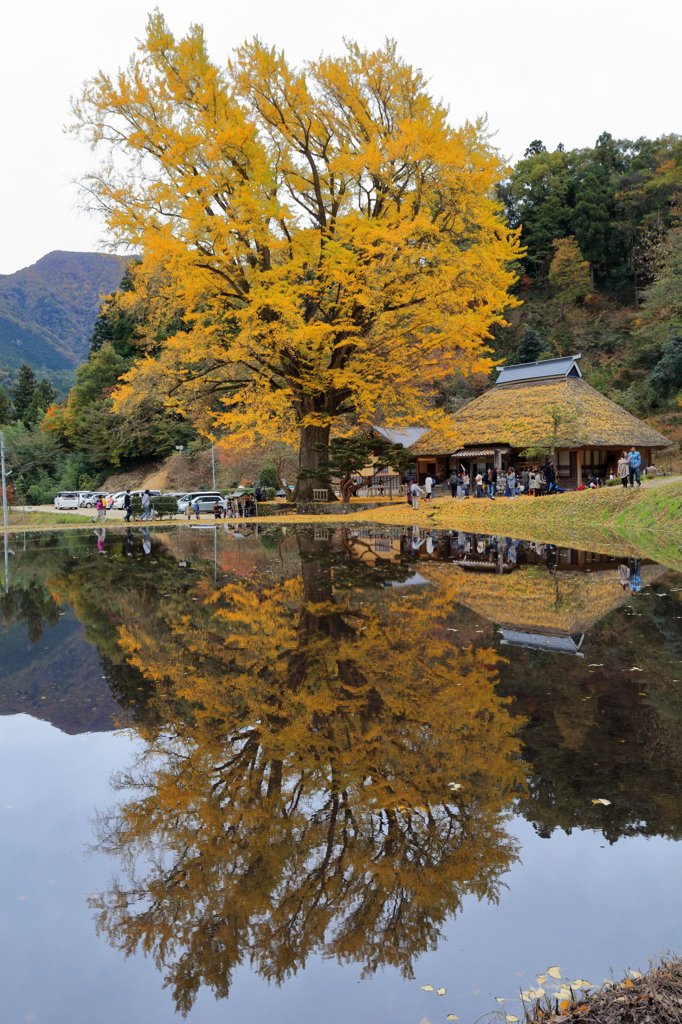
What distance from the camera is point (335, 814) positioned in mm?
4195

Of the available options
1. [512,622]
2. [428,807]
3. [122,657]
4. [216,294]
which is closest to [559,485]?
[216,294]

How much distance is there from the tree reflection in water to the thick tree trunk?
21.6 metres

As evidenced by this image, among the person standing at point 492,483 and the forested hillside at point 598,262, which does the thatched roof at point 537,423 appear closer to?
the person standing at point 492,483

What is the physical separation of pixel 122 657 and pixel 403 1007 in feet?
19.9

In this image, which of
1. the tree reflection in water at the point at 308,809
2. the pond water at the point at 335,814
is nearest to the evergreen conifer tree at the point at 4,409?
the pond water at the point at 335,814

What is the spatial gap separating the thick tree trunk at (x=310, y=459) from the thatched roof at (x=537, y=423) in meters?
6.71

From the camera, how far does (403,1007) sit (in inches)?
110

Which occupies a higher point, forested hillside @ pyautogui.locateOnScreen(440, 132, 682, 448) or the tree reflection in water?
forested hillside @ pyautogui.locateOnScreen(440, 132, 682, 448)

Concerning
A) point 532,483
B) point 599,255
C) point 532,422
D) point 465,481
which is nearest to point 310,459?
point 465,481

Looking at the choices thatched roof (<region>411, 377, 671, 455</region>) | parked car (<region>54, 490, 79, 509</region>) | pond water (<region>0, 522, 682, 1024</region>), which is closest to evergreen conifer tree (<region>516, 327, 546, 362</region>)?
thatched roof (<region>411, 377, 671, 455</region>)

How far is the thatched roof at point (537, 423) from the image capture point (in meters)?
33.4

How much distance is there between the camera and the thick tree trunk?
29125 mm

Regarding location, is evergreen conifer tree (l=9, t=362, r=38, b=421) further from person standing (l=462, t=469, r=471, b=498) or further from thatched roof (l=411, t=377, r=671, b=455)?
person standing (l=462, t=469, r=471, b=498)

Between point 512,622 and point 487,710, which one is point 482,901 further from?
point 512,622
